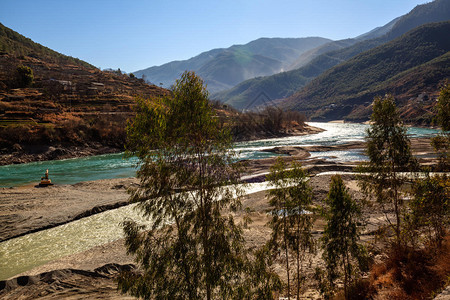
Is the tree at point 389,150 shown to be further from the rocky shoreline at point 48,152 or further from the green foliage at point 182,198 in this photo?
the rocky shoreline at point 48,152

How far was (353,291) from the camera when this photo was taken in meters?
14.0

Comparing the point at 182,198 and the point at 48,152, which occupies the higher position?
the point at 48,152

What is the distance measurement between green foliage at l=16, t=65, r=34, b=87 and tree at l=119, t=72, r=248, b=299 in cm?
12968

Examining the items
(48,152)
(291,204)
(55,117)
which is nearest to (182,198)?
(291,204)

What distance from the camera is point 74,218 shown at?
28.1m

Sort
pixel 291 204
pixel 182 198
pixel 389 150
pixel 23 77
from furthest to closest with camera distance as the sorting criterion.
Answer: pixel 23 77 → pixel 389 150 → pixel 291 204 → pixel 182 198

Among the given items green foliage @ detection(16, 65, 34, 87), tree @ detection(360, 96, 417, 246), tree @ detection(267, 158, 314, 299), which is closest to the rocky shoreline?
green foliage @ detection(16, 65, 34, 87)

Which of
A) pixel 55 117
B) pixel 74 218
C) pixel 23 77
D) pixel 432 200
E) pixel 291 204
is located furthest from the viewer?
pixel 23 77

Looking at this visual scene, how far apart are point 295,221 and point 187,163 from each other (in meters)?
6.67

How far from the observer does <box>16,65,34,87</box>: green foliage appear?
107625 millimetres

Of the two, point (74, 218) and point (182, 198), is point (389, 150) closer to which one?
point (182, 198)

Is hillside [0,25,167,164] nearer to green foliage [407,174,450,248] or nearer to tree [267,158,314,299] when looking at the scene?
tree [267,158,314,299]

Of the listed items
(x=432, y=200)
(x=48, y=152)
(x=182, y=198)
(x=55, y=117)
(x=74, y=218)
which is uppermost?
(x=55, y=117)

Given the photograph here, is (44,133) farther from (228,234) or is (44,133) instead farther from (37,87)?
(228,234)
